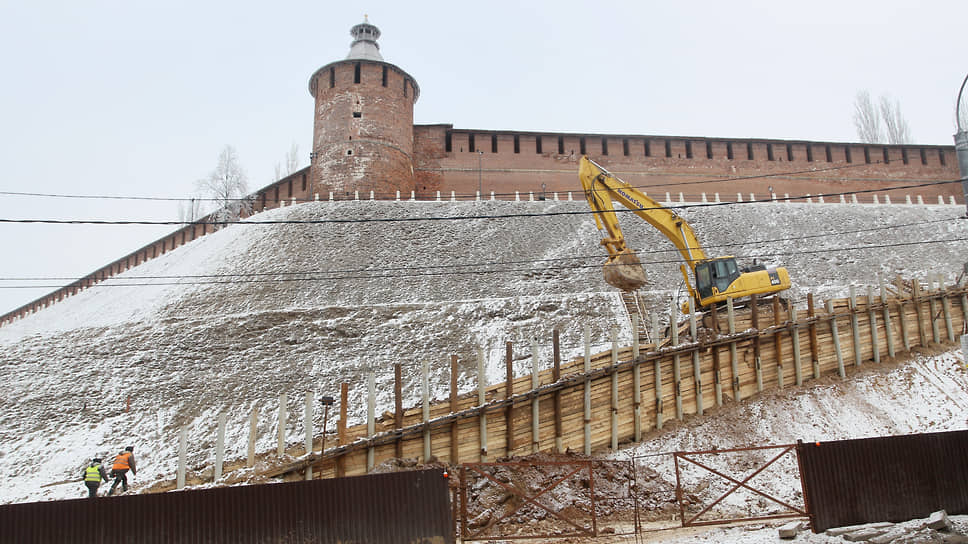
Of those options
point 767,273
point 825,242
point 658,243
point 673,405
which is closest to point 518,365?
point 673,405

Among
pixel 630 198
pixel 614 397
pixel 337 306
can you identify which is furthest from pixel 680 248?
pixel 337 306

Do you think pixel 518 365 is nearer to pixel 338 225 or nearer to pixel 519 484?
pixel 519 484

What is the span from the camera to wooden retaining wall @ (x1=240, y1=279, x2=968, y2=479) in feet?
45.3

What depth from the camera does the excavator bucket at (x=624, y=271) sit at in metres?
17.7

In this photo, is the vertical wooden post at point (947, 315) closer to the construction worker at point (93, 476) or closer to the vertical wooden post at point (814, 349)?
the vertical wooden post at point (814, 349)

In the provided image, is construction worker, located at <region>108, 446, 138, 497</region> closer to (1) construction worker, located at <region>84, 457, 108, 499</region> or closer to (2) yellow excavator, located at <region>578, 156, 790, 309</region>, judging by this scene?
(1) construction worker, located at <region>84, 457, 108, 499</region>

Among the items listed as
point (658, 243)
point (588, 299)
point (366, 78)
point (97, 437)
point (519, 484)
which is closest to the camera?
point (519, 484)

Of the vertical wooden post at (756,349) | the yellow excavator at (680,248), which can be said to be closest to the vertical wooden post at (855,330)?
the yellow excavator at (680,248)

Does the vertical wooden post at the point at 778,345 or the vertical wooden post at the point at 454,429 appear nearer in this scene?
the vertical wooden post at the point at 454,429

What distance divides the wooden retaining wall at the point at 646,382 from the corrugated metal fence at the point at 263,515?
3.21 m

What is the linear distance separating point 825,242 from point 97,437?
3482 cm

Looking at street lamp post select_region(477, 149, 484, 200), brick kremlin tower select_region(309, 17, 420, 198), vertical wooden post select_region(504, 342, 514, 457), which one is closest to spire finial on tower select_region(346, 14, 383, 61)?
brick kremlin tower select_region(309, 17, 420, 198)

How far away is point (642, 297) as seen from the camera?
90.8ft

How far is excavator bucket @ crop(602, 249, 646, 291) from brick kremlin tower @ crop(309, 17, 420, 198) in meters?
25.0
